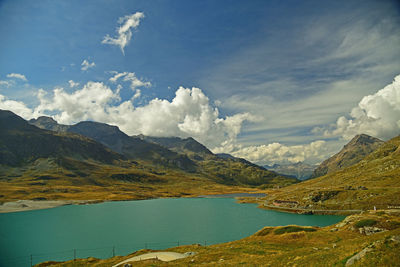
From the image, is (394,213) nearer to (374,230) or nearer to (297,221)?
(374,230)

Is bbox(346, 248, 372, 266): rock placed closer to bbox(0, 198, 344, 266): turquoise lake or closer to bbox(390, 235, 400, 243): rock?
bbox(390, 235, 400, 243): rock

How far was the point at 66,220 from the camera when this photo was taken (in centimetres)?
12738

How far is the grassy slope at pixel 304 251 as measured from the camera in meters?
19.8

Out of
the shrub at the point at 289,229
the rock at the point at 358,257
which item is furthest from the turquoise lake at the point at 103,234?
the rock at the point at 358,257

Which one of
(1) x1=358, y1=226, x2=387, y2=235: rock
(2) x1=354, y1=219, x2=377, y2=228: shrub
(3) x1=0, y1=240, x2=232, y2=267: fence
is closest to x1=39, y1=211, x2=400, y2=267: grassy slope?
(2) x1=354, y1=219, x2=377, y2=228: shrub

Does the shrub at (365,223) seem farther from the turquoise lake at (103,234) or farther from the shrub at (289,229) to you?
the turquoise lake at (103,234)

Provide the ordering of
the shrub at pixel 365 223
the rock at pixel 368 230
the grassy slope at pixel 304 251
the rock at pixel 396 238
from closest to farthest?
1. the grassy slope at pixel 304 251
2. the rock at pixel 396 238
3. the rock at pixel 368 230
4. the shrub at pixel 365 223

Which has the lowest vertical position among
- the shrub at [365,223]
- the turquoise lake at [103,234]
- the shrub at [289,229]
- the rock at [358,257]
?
the turquoise lake at [103,234]

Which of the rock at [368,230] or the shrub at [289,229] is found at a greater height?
the rock at [368,230]

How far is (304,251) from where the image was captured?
34.4 m

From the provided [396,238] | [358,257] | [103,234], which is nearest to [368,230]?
[396,238]

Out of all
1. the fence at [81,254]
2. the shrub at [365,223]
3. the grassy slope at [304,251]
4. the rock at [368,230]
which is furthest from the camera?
the fence at [81,254]

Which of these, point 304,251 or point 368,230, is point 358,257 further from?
point 368,230

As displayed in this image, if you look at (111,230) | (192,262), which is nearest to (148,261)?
(192,262)
